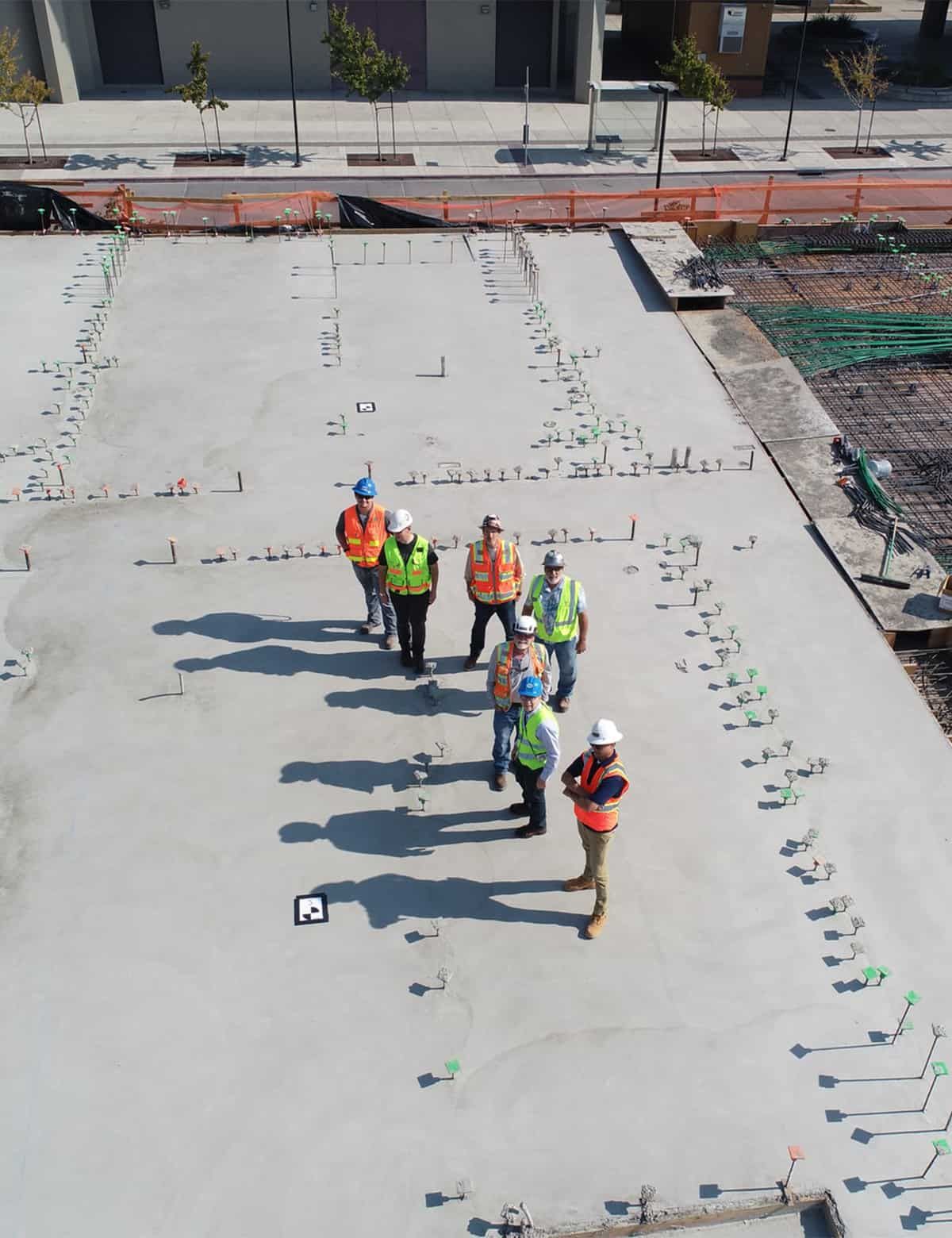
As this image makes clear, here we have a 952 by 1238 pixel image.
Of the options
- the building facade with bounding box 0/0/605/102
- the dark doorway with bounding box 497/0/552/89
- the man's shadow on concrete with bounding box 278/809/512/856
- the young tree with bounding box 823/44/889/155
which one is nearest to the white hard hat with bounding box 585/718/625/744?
the man's shadow on concrete with bounding box 278/809/512/856

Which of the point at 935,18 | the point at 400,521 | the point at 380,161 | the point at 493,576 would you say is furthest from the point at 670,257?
the point at 935,18

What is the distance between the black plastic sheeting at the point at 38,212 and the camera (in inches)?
718

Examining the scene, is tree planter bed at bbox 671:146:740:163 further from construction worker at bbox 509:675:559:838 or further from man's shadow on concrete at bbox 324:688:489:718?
construction worker at bbox 509:675:559:838

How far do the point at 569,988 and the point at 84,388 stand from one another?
9.91 metres

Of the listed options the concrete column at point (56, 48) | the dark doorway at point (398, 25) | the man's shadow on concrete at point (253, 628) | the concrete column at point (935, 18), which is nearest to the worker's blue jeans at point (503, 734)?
the man's shadow on concrete at point (253, 628)

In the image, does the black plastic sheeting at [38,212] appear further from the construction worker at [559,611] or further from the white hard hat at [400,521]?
the construction worker at [559,611]

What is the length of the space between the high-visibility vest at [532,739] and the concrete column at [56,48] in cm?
3113

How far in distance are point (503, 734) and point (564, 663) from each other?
3.29ft

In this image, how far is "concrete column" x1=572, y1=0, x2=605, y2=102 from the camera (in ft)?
108

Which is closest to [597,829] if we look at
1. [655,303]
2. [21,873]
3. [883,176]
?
[21,873]

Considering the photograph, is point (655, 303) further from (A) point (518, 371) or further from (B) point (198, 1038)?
(B) point (198, 1038)

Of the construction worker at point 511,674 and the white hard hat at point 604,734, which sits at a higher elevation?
the white hard hat at point 604,734

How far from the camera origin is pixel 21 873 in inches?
331

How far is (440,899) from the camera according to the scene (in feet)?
27.1
